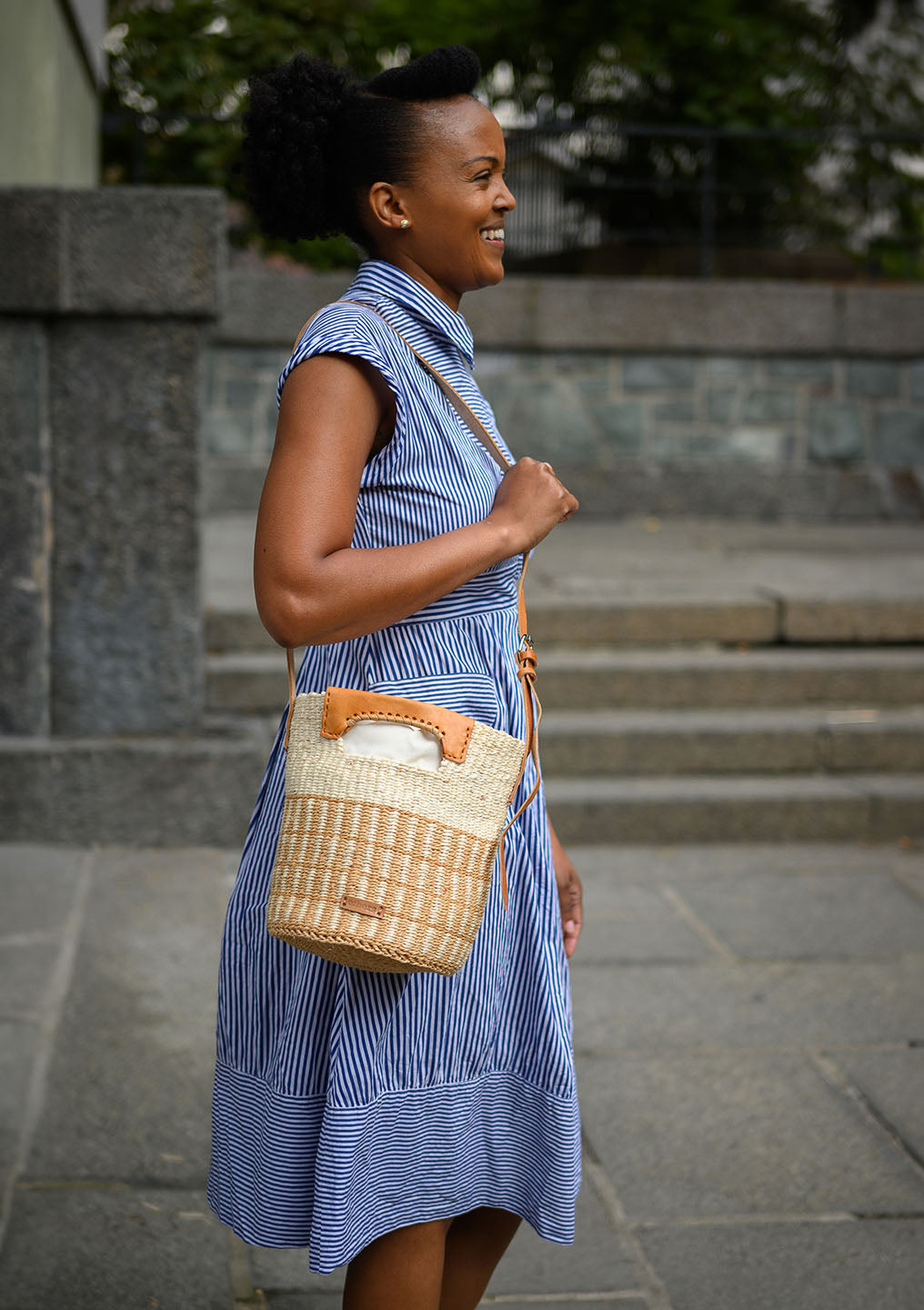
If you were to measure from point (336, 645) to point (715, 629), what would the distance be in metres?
4.13

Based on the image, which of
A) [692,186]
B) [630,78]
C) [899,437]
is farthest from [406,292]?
[630,78]

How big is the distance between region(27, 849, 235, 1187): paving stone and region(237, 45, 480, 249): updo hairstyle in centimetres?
184

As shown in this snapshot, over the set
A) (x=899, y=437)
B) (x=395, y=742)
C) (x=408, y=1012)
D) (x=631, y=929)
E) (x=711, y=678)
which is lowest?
(x=631, y=929)

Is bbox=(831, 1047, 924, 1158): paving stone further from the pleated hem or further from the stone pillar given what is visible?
the stone pillar

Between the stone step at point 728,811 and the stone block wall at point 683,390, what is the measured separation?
371cm

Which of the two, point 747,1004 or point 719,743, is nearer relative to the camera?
point 747,1004

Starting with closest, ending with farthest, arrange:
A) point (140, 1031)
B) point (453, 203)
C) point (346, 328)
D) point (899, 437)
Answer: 1. point (346, 328)
2. point (453, 203)
3. point (140, 1031)
4. point (899, 437)

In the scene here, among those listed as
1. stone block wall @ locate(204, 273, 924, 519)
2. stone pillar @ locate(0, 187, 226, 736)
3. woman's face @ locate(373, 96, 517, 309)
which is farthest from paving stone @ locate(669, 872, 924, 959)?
stone block wall @ locate(204, 273, 924, 519)

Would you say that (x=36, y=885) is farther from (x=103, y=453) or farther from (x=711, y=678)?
(x=711, y=678)

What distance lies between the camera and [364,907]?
1529 mm

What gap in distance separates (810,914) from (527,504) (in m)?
2.89

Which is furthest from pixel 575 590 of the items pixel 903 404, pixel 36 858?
pixel 903 404

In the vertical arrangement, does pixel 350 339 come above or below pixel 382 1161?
above

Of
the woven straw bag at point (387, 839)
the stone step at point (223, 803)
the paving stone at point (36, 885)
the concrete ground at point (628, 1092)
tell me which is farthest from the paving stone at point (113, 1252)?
the stone step at point (223, 803)
